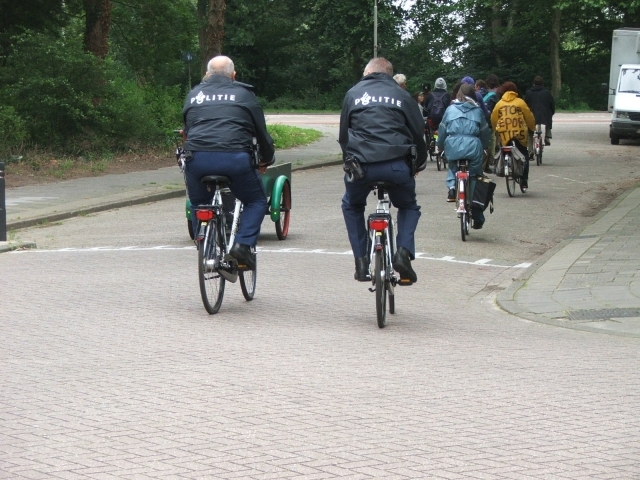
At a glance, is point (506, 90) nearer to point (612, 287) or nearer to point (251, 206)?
point (612, 287)

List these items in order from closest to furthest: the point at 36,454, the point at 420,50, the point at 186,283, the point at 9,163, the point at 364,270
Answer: the point at 36,454 < the point at 364,270 < the point at 186,283 < the point at 9,163 < the point at 420,50

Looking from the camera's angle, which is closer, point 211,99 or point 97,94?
point 211,99

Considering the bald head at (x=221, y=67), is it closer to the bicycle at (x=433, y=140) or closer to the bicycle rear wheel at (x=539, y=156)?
the bicycle at (x=433, y=140)

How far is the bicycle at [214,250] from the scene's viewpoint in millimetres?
8844

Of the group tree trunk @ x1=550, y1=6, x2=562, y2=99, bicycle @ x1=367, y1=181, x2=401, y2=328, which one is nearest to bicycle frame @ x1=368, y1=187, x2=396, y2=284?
bicycle @ x1=367, y1=181, x2=401, y2=328

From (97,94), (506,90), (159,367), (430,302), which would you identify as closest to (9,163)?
(97,94)

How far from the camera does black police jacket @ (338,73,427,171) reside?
27.9 feet

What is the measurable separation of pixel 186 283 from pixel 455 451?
587 cm

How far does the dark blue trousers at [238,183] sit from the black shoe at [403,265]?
115 cm

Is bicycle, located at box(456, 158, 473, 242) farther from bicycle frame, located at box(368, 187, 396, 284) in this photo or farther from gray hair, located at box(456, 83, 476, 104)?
bicycle frame, located at box(368, 187, 396, 284)

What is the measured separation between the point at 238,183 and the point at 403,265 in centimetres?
144

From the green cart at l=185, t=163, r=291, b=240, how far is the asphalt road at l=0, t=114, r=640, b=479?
0.78 m

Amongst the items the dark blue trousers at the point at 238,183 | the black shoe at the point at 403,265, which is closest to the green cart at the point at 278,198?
the dark blue trousers at the point at 238,183

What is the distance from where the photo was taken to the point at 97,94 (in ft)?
83.8
